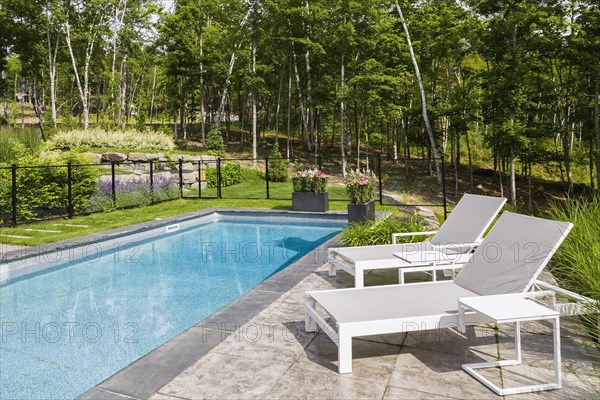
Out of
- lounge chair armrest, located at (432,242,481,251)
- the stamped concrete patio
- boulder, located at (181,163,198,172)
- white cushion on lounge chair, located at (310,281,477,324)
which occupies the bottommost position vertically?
the stamped concrete patio

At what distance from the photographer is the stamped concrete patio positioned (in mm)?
2336

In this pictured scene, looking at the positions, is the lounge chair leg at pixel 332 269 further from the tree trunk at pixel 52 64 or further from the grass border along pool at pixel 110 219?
the tree trunk at pixel 52 64

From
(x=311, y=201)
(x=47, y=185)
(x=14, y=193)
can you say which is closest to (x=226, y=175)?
(x=311, y=201)

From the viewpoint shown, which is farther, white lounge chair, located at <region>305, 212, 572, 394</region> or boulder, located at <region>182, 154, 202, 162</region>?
boulder, located at <region>182, 154, 202, 162</region>

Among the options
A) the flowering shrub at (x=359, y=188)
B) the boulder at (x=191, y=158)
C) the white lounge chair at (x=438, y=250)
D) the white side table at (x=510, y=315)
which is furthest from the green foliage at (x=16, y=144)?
the white side table at (x=510, y=315)

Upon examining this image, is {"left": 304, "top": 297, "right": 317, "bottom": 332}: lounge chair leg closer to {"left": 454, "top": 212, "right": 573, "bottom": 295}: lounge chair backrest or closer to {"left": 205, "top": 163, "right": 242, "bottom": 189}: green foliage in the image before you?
{"left": 454, "top": 212, "right": 573, "bottom": 295}: lounge chair backrest

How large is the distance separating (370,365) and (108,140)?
1802 cm

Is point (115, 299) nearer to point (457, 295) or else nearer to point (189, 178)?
point (457, 295)

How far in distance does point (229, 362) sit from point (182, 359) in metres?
0.32

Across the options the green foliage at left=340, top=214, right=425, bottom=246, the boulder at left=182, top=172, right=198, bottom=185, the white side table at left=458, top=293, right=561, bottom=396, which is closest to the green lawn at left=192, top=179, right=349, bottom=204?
the boulder at left=182, top=172, right=198, bottom=185

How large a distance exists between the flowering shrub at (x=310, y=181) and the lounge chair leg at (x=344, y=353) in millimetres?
8390

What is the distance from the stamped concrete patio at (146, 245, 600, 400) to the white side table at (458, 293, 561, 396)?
0.15ft

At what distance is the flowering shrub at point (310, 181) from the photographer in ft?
35.7

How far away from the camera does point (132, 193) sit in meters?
12.7
